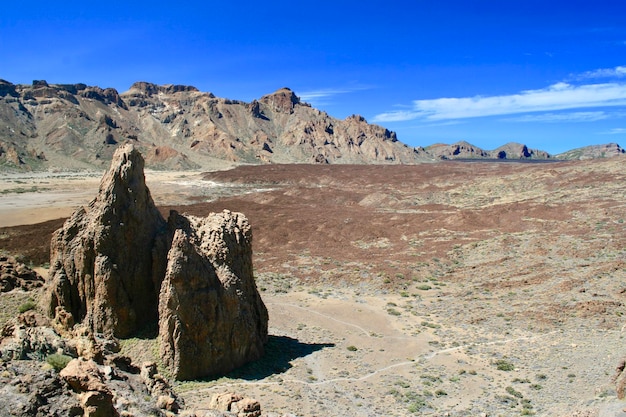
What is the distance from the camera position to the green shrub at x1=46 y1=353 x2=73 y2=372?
795 centimetres

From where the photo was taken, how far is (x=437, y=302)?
24688 millimetres

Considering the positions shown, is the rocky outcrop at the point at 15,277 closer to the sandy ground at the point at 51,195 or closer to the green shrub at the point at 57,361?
the green shrub at the point at 57,361

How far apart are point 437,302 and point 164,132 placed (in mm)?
160488

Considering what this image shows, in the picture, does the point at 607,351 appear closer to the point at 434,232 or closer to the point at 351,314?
the point at 351,314

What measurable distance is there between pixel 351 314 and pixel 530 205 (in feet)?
106

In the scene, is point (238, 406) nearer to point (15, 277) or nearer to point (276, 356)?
point (276, 356)

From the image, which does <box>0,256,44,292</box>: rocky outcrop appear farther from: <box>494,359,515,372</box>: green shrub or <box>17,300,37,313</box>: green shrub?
<box>494,359,515,372</box>: green shrub

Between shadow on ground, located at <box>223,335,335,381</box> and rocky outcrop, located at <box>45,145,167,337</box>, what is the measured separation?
3777 mm

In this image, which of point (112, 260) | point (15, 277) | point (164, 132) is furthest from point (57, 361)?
point (164, 132)

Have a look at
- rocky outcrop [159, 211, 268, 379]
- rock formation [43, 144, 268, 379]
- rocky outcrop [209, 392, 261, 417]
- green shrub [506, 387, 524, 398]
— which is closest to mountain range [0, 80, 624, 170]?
rock formation [43, 144, 268, 379]

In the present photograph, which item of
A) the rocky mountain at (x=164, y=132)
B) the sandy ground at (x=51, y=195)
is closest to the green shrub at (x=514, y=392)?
the sandy ground at (x=51, y=195)

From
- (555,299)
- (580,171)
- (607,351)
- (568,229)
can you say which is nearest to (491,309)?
(555,299)

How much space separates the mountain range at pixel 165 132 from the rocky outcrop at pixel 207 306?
112m

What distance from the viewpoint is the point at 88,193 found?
73312 millimetres
